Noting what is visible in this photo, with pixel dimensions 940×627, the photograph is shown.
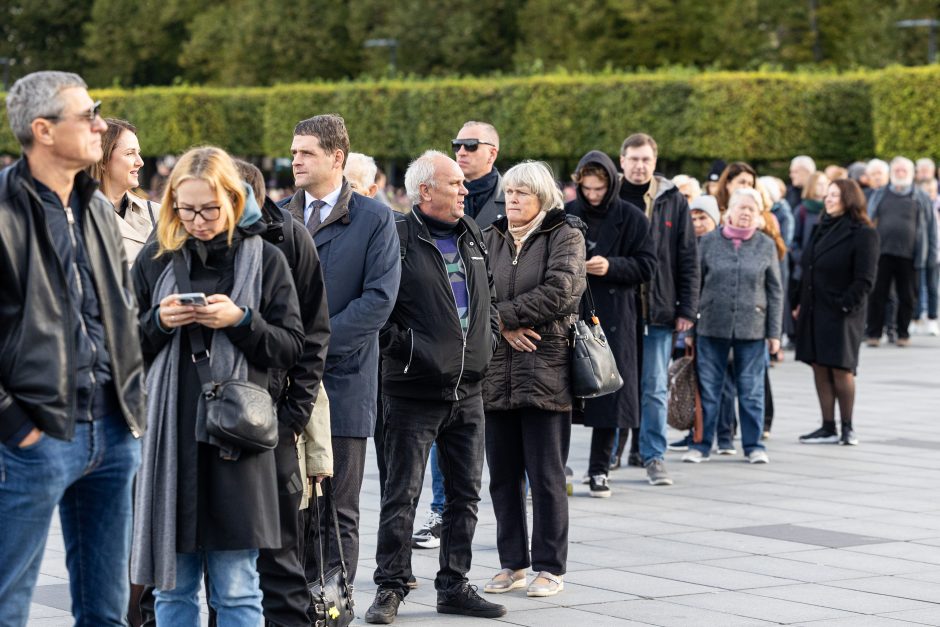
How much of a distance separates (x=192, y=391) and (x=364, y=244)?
1651 millimetres

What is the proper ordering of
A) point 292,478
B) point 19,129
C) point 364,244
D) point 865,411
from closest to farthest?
point 19,129, point 292,478, point 364,244, point 865,411

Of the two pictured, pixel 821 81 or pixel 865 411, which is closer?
pixel 865 411

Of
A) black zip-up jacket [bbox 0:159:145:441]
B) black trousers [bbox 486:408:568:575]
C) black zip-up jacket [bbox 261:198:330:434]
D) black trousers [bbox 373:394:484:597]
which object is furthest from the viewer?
black trousers [bbox 486:408:568:575]

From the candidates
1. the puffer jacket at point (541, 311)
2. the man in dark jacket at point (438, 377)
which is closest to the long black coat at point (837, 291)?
the puffer jacket at point (541, 311)

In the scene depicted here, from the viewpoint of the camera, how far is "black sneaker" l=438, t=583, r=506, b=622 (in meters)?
7.15

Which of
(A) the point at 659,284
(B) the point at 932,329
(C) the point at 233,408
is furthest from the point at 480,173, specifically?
(B) the point at 932,329

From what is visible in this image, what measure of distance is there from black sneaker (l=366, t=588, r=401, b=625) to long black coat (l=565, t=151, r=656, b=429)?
3308 mm

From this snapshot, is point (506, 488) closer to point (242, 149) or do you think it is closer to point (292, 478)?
point (292, 478)

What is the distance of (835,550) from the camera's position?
343 inches

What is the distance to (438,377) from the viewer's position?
23.1ft

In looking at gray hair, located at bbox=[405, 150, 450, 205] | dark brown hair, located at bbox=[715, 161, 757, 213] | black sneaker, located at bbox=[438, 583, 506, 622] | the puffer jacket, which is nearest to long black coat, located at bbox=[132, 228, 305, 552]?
gray hair, located at bbox=[405, 150, 450, 205]

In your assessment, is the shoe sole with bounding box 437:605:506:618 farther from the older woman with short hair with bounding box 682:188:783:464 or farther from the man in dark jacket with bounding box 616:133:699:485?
the older woman with short hair with bounding box 682:188:783:464

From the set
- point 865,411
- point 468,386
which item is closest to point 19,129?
point 468,386

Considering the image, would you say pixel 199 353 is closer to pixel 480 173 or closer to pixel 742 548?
pixel 742 548
